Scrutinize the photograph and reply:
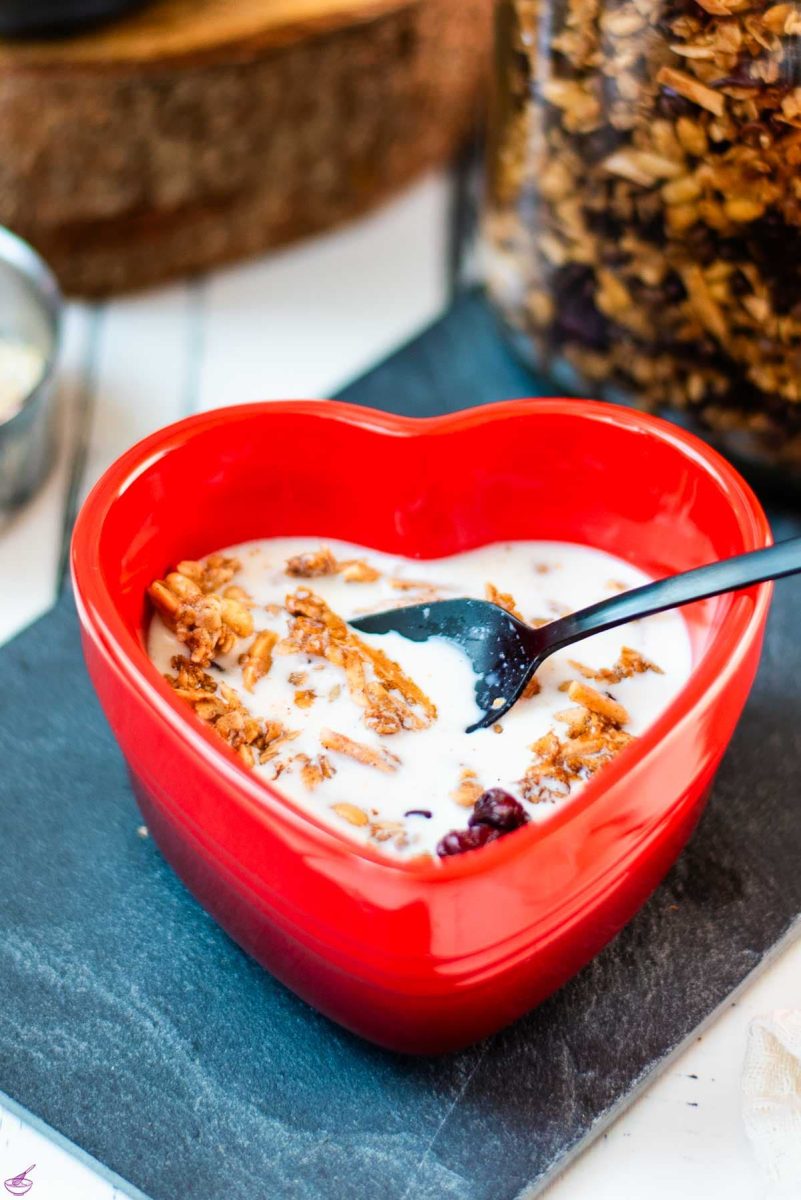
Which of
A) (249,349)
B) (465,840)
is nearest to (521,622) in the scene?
(465,840)

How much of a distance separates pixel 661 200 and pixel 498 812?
18.2 inches

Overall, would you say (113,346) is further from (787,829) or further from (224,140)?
(787,829)

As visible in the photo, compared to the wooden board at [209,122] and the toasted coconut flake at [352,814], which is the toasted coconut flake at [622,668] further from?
the wooden board at [209,122]

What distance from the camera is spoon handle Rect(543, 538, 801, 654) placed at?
748 millimetres

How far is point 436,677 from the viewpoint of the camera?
816mm

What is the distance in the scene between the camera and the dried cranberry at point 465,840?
0.70m

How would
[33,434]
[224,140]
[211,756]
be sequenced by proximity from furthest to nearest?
[224,140]
[33,434]
[211,756]

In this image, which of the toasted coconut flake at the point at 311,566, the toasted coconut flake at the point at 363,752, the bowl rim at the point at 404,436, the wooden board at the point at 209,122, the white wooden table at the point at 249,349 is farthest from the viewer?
the wooden board at the point at 209,122

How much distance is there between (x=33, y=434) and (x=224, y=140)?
0.34m

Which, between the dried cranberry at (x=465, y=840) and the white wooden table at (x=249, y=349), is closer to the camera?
the dried cranberry at (x=465, y=840)

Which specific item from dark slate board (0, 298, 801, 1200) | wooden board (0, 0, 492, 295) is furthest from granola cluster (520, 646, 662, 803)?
wooden board (0, 0, 492, 295)

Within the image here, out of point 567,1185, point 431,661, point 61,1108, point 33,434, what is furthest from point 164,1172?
point 33,434

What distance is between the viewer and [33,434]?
109 centimetres

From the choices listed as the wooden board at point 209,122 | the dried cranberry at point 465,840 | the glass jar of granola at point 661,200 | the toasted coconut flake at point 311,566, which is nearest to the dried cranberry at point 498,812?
the dried cranberry at point 465,840
